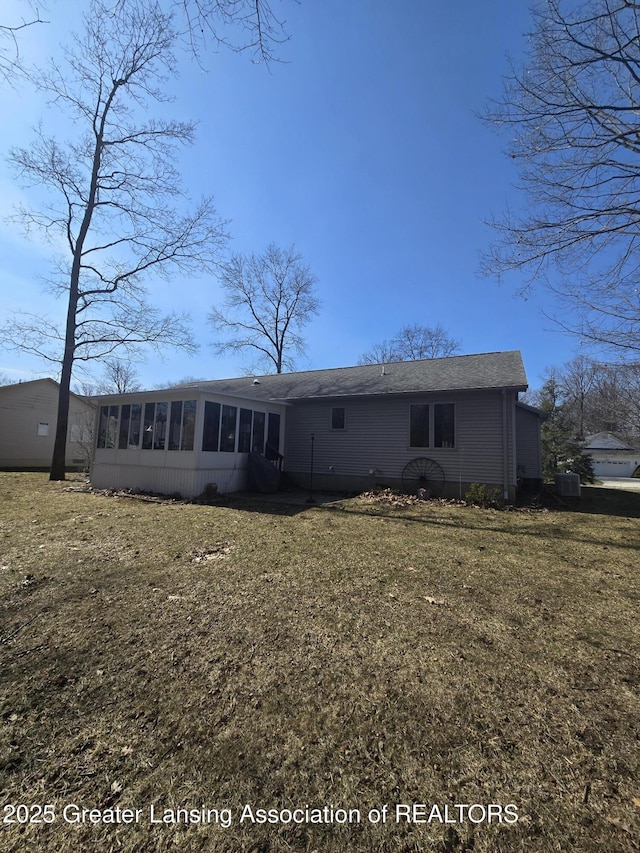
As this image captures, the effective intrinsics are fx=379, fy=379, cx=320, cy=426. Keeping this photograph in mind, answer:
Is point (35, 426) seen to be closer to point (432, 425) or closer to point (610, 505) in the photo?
point (432, 425)

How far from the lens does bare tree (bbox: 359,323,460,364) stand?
32.7 metres

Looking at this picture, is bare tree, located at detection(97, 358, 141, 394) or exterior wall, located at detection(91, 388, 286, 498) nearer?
exterior wall, located at detection(91, 388, 286, 498)

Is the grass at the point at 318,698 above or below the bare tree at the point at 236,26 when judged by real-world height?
below

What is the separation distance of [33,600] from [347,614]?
3106 mm

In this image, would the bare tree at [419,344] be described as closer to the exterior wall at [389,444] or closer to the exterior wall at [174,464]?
the exterior wall at [389,444]

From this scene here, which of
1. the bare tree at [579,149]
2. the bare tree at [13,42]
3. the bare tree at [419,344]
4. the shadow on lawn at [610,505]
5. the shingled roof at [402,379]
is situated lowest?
the shadow on lawn at [610,505]

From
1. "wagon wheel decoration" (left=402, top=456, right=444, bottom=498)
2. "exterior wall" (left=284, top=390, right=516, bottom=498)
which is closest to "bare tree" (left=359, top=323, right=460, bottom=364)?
"exterior wall" (left=284, top=390, right=516, bottom=498)

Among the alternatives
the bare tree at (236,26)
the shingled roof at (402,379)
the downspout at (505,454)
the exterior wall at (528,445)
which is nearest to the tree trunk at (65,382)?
the shingled roof at (402,379)

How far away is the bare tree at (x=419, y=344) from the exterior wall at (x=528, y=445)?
19.9m

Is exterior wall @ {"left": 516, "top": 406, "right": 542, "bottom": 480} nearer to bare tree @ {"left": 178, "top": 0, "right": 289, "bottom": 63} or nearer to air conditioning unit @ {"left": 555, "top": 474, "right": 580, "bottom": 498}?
air conditioning unit @ {"left": 555, "top": 474, "right": 580, "bottom": 498}

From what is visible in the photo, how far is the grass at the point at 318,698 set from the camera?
5.28ft

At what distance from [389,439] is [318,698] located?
32.2 feet

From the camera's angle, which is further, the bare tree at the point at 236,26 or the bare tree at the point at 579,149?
the bare tree at the point at 579,149

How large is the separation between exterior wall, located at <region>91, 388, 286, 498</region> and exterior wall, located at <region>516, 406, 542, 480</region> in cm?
861
